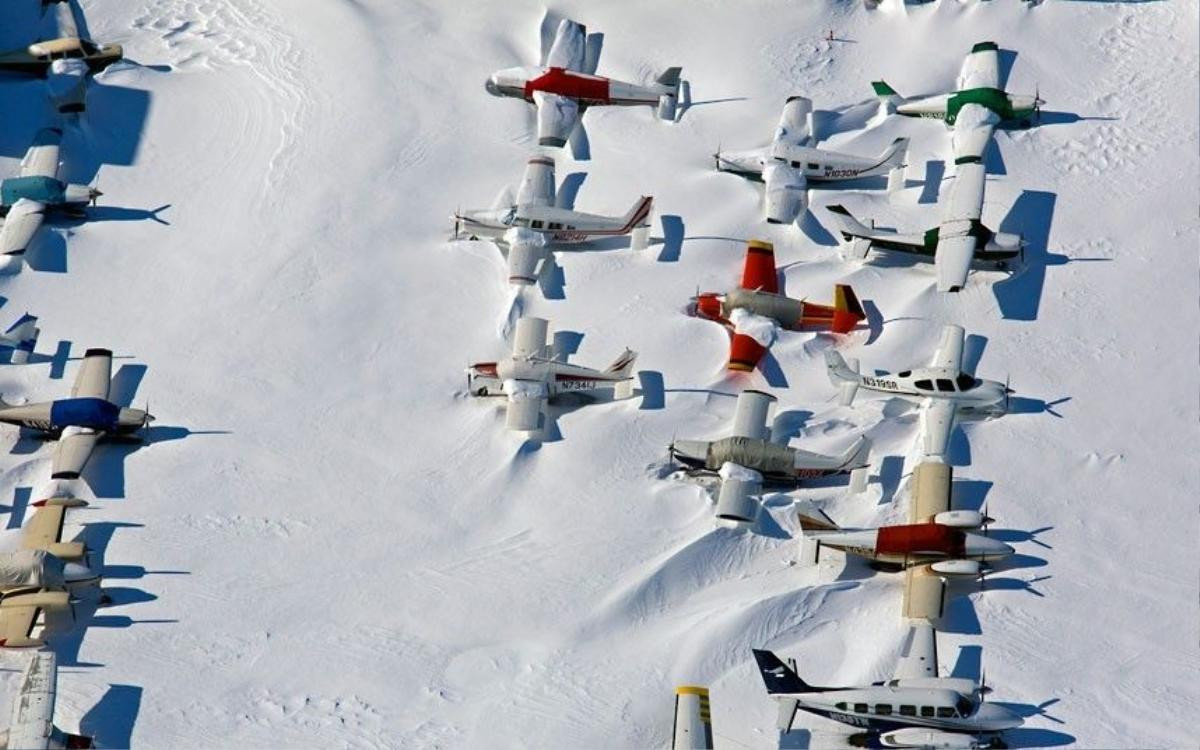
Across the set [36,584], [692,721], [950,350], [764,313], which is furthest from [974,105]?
[36,584]

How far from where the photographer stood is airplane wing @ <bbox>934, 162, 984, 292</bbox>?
53.2 metres

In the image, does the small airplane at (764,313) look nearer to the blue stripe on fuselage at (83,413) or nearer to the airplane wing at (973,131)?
the airplane wing at (973,131)

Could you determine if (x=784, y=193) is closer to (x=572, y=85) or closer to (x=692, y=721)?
(x=572, y=85)

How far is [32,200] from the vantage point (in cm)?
5591

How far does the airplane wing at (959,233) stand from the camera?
53.2 metres

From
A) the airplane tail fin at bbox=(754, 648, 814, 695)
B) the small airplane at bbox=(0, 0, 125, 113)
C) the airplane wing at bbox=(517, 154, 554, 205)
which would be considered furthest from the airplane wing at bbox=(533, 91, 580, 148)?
the airplane tail fin at bbox=(754, 648, 814, 695)

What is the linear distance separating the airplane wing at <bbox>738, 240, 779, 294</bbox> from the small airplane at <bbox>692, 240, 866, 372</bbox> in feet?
0.09

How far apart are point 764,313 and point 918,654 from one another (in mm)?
10605

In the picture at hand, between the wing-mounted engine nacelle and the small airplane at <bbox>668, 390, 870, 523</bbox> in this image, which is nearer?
the small airplane at <bbox>668, 390, 870, 523</bbox>

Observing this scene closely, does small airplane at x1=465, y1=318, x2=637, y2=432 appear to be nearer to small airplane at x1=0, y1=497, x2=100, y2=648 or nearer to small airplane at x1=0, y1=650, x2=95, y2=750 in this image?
small airplane at x1=0, y1=497, x2=100, y2=648

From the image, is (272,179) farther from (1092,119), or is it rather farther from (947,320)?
(1092,119)

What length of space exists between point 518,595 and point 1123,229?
63.6ft

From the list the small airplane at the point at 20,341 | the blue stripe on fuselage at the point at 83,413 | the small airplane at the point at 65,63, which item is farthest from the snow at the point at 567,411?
the blue stripe on fuselage at the point at 83,413

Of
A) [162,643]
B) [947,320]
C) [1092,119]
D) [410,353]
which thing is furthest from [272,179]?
[1092,119]
